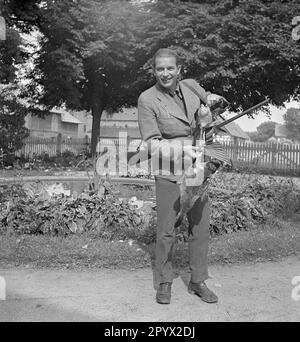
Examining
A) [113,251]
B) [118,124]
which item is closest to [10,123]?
[113,251]

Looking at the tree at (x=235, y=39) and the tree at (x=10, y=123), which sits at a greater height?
the tree at (x=235, y=39)

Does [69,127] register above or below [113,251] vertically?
above

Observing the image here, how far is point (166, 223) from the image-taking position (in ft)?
11.7

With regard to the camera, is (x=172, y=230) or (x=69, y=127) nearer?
(x=172, y=230)

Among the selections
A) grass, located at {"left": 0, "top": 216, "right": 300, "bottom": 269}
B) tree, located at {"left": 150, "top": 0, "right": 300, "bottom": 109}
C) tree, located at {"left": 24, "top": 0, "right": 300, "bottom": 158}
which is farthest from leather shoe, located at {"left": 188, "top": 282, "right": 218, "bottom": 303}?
tree, located at {"left": 24, "top": 0, "right": 300, "bottom": 158}

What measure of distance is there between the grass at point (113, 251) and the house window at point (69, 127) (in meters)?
59.2

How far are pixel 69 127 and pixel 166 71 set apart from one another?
62975 mm

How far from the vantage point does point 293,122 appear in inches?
3103

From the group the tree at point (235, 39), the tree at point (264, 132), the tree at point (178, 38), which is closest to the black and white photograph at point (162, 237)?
the tree at point (178, 38)

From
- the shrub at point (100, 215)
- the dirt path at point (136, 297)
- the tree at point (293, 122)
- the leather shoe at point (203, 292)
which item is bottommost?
the dirt path at point (136, 297)

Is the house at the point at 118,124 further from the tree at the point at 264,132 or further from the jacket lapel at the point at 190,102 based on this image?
the jacket lapel at the point at 190,102

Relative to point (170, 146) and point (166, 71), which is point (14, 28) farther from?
point (170, 146)

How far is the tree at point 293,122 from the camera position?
77.9 m

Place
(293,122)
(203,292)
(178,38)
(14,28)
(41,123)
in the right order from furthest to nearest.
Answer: (293,122)
(41,123)
(178,38)
(14,28)
(203,292)
